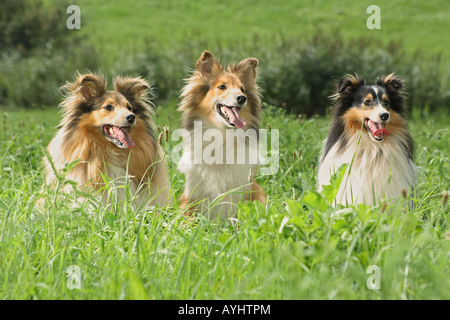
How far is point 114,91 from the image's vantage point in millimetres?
4742

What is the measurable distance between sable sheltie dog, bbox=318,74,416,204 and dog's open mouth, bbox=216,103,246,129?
81 centimetres

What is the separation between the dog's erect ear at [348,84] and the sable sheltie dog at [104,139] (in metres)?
1.68

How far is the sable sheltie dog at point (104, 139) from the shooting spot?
4.53 meters

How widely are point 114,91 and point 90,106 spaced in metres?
0.25

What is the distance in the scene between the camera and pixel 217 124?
4.76 metres

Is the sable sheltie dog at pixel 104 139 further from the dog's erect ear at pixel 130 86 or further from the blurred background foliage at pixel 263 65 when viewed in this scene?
the blurred background foliage at pixel 263 65

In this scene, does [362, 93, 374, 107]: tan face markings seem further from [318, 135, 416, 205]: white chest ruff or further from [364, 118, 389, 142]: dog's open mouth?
[318, 135, 416, 205]: white chest ruff

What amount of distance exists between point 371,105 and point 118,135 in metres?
2.14

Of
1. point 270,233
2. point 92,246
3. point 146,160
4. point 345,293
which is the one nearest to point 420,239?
point 345,293

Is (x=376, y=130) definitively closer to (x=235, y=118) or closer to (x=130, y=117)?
(x=235, y=118)

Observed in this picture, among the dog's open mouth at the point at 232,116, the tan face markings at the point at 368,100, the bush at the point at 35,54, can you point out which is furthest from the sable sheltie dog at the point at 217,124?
the bush at the point at 35,54

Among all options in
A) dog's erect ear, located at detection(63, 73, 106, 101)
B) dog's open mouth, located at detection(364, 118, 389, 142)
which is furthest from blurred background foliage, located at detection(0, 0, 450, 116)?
dog's erect ear, located at detection(63, 73, 106, 101)
